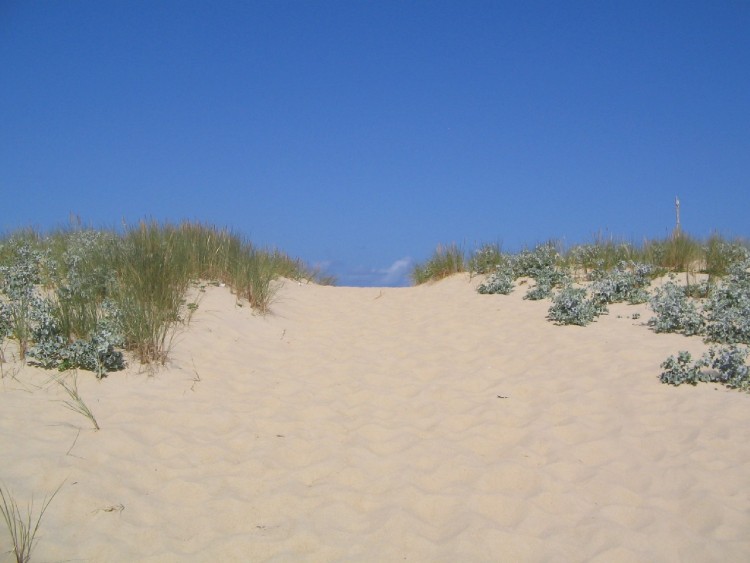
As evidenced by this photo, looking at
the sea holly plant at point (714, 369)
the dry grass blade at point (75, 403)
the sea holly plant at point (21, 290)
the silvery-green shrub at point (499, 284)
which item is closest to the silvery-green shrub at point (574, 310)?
the silvery-green shrub at point (499, 284)

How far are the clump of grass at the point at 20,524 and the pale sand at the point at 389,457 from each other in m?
0.06

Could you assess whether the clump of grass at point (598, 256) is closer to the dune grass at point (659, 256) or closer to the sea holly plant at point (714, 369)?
the dune grass at point (659, 256)

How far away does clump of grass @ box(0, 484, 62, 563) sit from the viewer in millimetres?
3090

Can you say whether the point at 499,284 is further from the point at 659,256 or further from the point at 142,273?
the point at 142,273

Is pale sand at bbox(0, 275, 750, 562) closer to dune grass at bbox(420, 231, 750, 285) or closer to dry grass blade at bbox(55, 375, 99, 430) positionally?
dry grass blade at bbox(55, 375, 99, 430)

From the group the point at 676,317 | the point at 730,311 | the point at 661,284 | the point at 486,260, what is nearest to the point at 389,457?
the point at 676,317

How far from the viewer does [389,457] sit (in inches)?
180

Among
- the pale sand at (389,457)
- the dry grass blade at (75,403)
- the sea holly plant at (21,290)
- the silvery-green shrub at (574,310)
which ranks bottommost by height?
the pale sand at (389,457)

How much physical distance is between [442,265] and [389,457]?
8.58m

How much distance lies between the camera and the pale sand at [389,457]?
3482 millimetres

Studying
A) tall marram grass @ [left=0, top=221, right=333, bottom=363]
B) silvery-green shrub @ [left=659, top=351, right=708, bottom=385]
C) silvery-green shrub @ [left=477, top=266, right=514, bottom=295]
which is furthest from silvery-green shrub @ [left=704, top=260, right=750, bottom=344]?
tall marram grass @ [left=0, top=221, right=333, bottom=363]

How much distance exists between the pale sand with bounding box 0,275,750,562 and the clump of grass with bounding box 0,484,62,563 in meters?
0.06

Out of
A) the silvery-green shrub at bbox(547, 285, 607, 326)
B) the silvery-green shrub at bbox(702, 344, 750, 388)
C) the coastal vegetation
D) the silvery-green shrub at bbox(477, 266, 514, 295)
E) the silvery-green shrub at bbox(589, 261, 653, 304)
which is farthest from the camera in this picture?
the silvery-green shrub at bbox(477, 266, 514, 295)

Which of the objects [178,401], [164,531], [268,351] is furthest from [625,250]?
[164,531]
